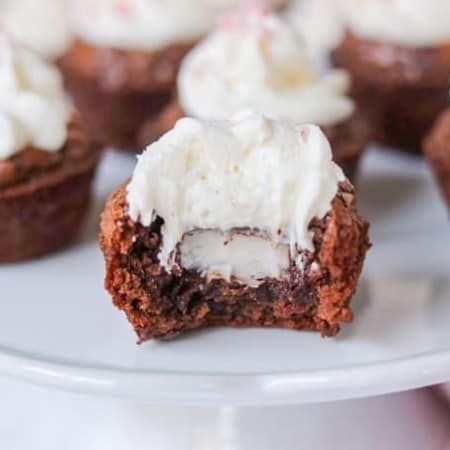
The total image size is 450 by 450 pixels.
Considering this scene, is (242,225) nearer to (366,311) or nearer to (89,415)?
(366,311)

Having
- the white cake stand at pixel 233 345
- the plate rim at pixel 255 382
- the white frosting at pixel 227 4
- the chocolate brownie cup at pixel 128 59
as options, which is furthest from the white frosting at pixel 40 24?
the plate rim at pixel 255 382

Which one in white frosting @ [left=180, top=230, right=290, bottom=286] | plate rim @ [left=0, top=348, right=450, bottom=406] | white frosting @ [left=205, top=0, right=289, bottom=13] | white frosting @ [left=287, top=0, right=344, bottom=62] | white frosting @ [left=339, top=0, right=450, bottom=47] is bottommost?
white frosting @ [left=287, top=0, right=344, bottom=62]

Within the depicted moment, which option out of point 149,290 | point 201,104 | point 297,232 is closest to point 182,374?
point 149,290

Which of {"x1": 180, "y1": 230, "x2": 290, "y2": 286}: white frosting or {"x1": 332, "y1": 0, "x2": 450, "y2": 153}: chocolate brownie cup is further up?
{"x1": 180, "y1": 230, "x2": 290, "y2": 286}: white frosting

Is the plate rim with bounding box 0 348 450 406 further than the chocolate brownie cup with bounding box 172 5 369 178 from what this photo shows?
No

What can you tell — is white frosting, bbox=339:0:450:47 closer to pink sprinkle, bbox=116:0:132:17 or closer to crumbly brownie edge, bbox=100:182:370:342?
pink sprinkle, bbox=116:0:132:17

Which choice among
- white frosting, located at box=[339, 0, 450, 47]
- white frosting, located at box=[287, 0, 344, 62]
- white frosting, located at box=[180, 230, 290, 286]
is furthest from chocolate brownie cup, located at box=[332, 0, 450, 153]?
white frosting, located at box=[180, 230, 290, 286]

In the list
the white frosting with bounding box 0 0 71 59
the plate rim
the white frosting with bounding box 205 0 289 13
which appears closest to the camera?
the plate rim
